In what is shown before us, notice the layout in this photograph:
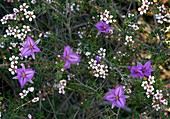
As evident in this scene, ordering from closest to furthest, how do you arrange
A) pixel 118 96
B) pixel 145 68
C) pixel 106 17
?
pixel 118 96 < pixel 145 68 < pixel 106 17

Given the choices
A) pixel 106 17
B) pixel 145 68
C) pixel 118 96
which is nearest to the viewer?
pixel 118 96

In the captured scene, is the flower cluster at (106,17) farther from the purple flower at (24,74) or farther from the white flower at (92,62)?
the purple flower at (24,74)

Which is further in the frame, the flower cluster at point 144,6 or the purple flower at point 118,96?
the flower cluster at point 144,6

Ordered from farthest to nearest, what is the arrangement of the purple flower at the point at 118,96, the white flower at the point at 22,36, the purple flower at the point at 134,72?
1. the white flower at the point at 22,36
2. the purple flower at the point at 134,72
3. the purple flower at the point at 118,96

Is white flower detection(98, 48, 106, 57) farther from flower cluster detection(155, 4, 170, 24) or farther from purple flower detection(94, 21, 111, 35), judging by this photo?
flower cluster detection(155, 4, 170, 24)

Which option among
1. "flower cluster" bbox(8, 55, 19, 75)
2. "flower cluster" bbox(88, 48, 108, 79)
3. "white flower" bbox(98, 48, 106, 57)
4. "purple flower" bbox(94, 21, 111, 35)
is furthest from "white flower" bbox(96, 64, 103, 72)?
"flower cluster" bbox(8, 55, 19, 75)

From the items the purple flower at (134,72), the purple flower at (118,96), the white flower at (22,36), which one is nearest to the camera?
the purple flower at (118,96)

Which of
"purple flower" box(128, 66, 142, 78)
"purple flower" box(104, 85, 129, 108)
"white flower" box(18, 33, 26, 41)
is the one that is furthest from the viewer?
"white flower" box(18, 33, 26, 41)

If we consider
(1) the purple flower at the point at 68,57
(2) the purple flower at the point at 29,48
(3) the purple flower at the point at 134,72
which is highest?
(2) the purple flower at the point at 29,48

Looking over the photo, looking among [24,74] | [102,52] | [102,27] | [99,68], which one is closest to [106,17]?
[102,27]

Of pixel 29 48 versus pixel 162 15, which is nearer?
pixel 29 48

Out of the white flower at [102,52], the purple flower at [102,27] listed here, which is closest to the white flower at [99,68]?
the white flower at [102,52]

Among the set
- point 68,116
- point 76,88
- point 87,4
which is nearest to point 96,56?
point 76,88

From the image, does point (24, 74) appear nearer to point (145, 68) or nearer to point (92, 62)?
point (92, 62)
